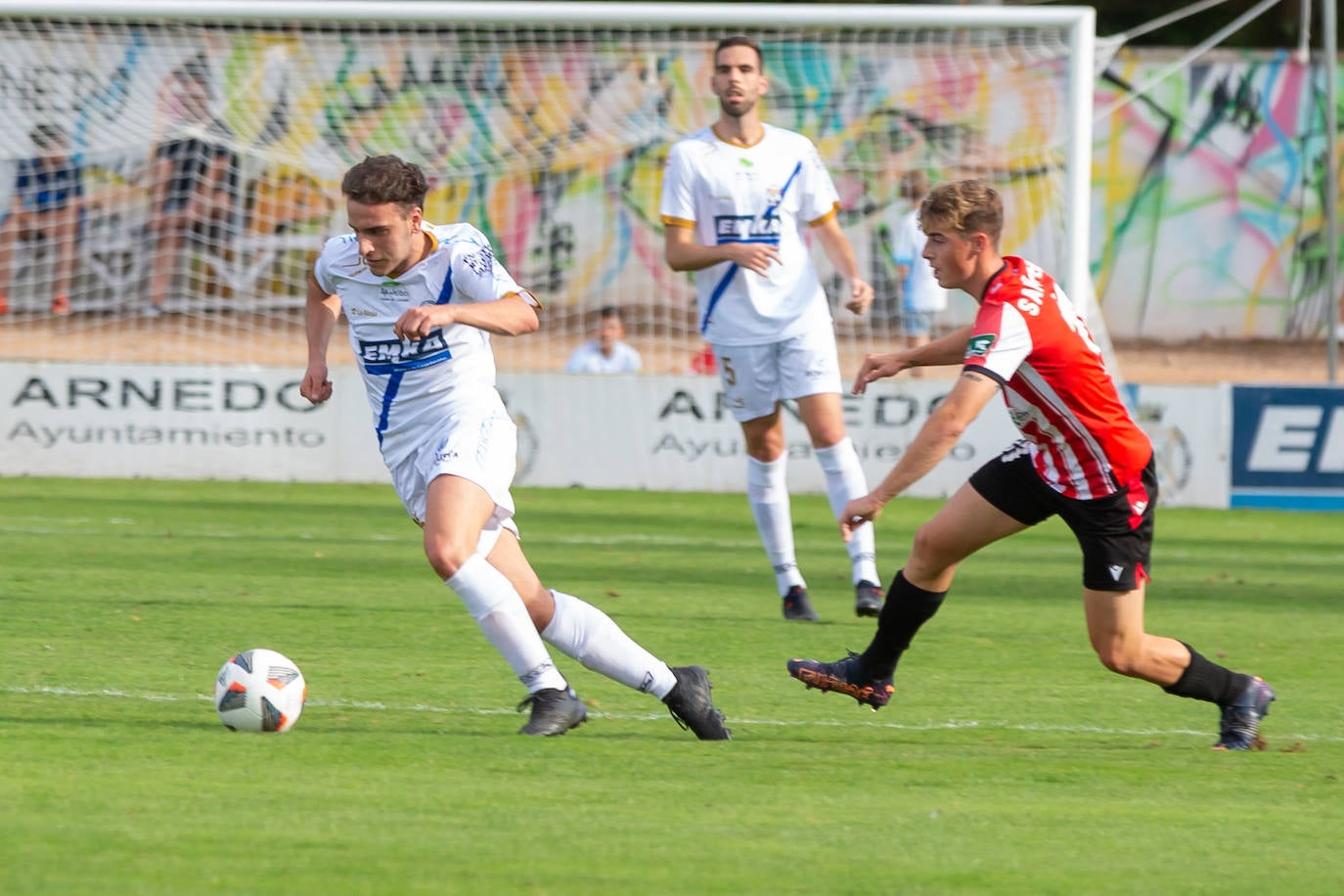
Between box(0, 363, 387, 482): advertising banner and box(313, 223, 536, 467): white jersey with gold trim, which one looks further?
box(0, 363, 387, 482): advertising banner

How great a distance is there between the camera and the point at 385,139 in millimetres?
16984

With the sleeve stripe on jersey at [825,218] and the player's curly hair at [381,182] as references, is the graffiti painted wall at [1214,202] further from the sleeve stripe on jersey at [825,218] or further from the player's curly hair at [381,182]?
the player's curly hair at [381,182]

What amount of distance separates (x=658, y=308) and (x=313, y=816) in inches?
491

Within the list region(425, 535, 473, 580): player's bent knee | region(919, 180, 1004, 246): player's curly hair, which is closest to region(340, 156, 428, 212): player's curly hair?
region(425, 535, 473, 580): player's bent knee

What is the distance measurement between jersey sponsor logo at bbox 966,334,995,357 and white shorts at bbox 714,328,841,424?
2992mm

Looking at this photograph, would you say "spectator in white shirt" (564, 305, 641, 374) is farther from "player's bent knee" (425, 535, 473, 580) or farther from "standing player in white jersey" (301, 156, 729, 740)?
"player's bent knee" (425, 535, 473, 580)

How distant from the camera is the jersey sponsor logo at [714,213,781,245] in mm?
8133

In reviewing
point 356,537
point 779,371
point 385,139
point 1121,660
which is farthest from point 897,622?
point 385,139

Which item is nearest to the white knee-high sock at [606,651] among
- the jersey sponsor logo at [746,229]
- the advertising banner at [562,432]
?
the jersey sponsor logo at [746,229]

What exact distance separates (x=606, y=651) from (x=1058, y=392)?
55.7 inches

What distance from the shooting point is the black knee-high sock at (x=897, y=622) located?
5586mm

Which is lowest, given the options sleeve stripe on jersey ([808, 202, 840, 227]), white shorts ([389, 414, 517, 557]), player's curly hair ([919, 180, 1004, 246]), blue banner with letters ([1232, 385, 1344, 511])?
blue banner with letters ([1232, 385, 1344, 511])

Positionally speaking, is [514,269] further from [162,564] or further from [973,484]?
[973,484]

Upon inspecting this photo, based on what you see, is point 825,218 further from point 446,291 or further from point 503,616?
point 503,616
